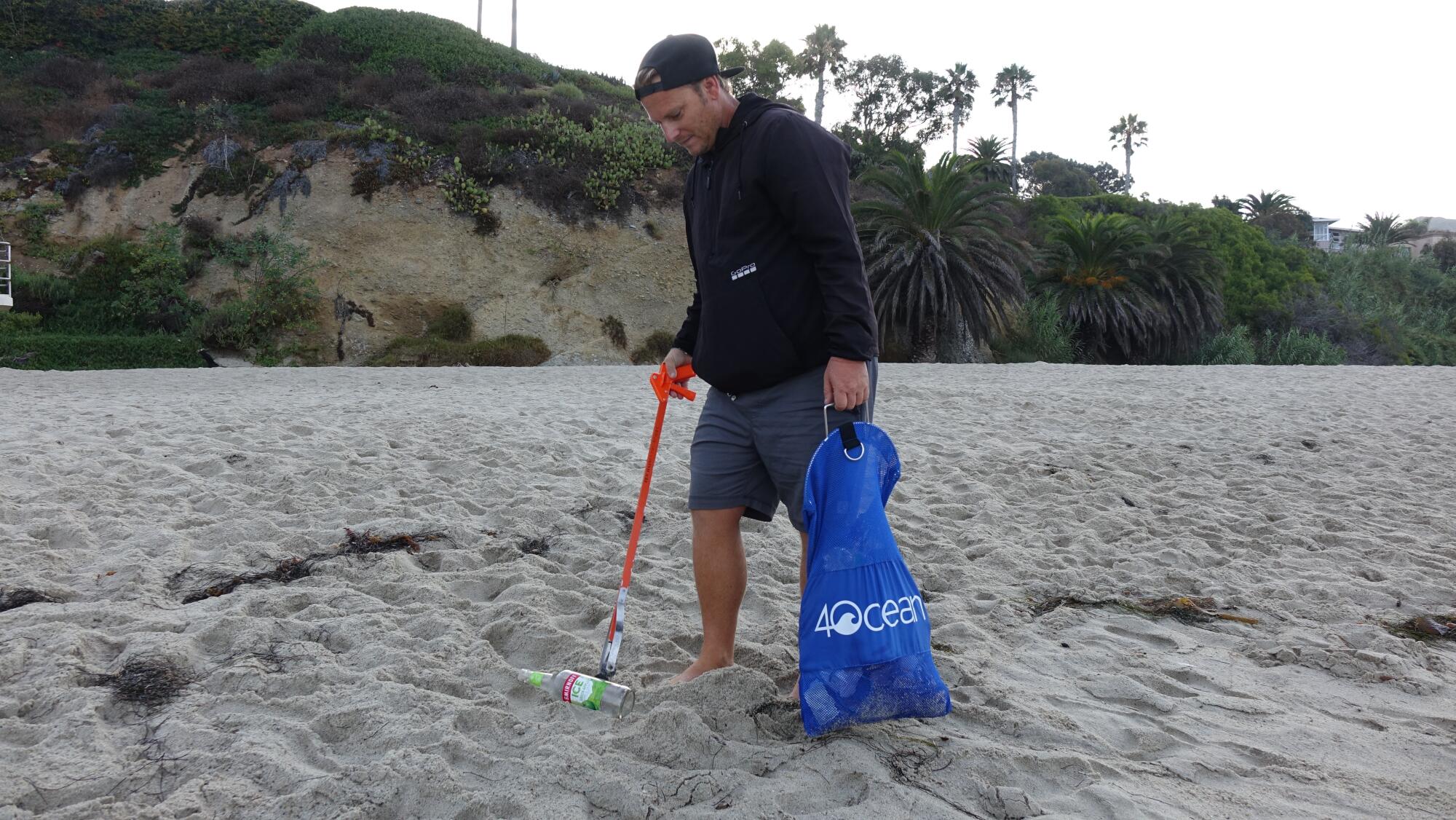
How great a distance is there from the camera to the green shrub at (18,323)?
13336 millimetres

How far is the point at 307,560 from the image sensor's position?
3.65 metres

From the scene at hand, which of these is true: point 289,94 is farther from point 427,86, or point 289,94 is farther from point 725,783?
point 725,783

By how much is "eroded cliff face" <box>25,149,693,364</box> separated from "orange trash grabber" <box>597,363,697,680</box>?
13179 millimetres

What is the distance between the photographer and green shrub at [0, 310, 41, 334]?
13.3 meters

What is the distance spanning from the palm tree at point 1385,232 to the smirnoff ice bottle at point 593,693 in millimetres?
53536

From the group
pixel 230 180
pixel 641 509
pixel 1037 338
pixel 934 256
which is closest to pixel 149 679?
pixel 641 509

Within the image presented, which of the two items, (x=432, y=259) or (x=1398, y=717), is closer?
(x=1398, y=717)

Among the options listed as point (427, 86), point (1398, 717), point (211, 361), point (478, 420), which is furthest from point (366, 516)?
point (427, 86)

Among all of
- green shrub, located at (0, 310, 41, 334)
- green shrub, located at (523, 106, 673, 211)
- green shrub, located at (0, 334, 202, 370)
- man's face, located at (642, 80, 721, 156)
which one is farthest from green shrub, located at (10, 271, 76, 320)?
man's face, located at (642, 80, 721, 156)

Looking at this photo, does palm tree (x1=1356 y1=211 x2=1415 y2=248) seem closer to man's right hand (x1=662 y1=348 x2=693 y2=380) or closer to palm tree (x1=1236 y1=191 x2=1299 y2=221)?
palm tree (x1=1236 y1=191 x2=1299 y2=221)

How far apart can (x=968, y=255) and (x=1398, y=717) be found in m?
16.6

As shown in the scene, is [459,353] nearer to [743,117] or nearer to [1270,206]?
[743,117]

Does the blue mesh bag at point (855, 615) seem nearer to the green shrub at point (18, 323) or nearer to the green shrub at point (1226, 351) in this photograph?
the green shrub at point (18, 323)

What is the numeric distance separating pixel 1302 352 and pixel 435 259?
67.7 ft
